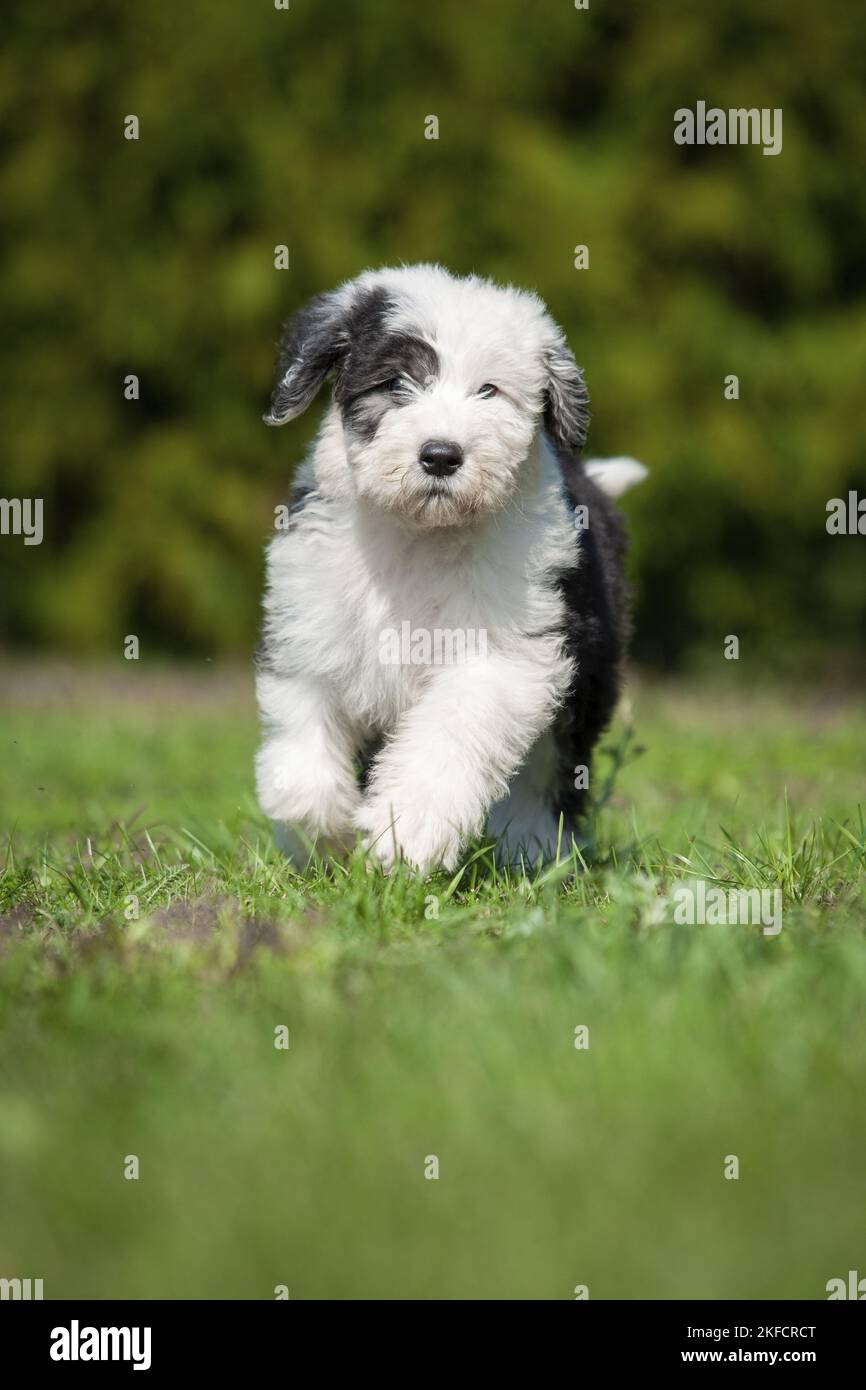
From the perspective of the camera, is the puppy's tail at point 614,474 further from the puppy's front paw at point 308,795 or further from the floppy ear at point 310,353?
the puppy's front paw at point 308,795

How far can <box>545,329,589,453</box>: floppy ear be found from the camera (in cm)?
394

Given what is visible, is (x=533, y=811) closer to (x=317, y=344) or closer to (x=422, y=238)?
(x=317, y=344)

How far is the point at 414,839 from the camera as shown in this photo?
3.54m

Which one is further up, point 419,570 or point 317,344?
point 317,344

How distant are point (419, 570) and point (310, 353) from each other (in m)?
0.63

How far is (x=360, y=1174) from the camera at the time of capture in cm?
227

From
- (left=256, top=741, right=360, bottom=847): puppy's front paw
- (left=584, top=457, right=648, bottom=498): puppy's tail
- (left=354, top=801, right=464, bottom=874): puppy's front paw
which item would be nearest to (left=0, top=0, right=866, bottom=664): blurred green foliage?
(left=584, top=457, right=648, bottom=498): puppy's tail

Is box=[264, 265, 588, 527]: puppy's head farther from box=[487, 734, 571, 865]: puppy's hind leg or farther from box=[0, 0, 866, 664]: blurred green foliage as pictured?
box=[0, 0, 866, 664]: blurred green foliage

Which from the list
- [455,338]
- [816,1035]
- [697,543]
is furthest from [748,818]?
[697,543]

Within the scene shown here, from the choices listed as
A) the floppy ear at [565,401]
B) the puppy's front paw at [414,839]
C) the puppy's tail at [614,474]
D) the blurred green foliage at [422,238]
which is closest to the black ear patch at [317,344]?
the floppy ear at [565,401]

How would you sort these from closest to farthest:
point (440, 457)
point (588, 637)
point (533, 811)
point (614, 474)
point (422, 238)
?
point (440, 457) → point (588, 637) → point (533, 811) → point (614, 474) → point (422, 238)

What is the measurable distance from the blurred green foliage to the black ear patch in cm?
577

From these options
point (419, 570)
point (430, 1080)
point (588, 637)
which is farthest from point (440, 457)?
point (430, 1080)
